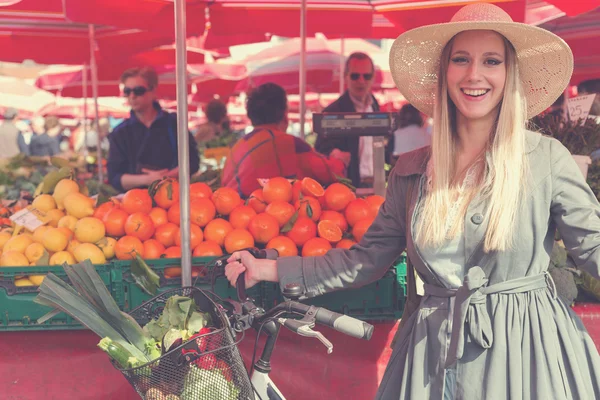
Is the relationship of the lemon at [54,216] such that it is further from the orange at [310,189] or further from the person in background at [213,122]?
the person in background at [213,122]

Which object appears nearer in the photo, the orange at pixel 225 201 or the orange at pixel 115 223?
the orange at pixel 115 223

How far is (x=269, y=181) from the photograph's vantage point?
313 centimetres

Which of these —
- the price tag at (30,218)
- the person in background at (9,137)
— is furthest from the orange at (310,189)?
the person in background at (9,137)

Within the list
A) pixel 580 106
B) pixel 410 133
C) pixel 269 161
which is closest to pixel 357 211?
pixel 269 161

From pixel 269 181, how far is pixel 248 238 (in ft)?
1.18

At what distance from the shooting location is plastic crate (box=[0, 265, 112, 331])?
2.62 meters

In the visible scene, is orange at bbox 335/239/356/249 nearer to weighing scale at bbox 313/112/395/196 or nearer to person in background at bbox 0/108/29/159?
weighing scale at bbox 313/112/395/196

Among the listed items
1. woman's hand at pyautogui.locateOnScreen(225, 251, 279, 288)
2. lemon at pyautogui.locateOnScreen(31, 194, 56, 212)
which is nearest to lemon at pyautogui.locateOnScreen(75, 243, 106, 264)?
lemon at pyautogui.locateOnScreen(31, 194, 56, 212)

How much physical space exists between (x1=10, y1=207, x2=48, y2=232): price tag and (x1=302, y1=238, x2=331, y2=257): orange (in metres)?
1.20

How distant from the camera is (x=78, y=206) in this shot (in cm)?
303

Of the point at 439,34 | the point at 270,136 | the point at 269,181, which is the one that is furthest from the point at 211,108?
the point at 439,34

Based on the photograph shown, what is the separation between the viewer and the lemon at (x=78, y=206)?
9.94ft

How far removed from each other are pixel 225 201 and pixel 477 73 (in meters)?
1.46

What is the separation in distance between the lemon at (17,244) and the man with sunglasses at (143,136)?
8.13 ft
